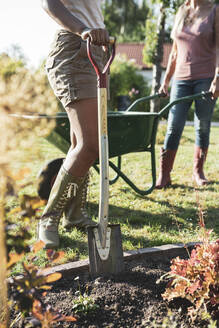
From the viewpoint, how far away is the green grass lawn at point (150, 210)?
6.86ft

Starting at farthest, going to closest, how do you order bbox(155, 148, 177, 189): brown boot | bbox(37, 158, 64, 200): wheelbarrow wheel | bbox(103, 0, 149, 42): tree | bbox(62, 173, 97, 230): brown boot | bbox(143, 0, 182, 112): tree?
bbox(103, 0, 149, 42): tree, bbox(143, 0, 182, 112): tree, bbox(155, 148, 177, 189): brown boot, bbox(37, 158, 64, 200): wheelbarrow wheel, bbox(62, 173, 97, 230): brown boot

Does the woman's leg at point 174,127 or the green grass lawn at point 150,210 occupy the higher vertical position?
the woman's leg at point 174,127

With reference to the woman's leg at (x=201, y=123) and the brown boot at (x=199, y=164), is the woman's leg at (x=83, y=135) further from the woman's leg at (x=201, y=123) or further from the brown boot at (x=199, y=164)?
the brown boot at (x=199, y=164)

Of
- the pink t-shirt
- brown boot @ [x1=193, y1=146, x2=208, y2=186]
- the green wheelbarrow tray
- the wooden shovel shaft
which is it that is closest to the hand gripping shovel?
the wooden shovel shaft

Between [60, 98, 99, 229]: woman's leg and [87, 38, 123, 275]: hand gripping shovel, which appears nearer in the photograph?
[87, 38, 123, 275]: hand gripping shovel

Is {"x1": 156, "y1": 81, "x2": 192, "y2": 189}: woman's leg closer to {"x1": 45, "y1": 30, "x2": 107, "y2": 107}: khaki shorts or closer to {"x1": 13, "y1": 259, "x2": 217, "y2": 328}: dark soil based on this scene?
{"x1": 45, "y1": 30, "x2": 107, "y2": 107}: khaki shorts

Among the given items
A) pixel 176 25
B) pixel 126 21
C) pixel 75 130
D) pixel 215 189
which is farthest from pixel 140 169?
pixel 126 21

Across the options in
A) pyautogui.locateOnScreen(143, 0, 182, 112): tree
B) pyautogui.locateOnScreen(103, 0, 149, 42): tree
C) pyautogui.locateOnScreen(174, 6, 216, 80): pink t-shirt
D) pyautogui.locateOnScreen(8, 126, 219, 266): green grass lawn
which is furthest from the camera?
pyautogui.locateOnScreen(103, 0, 149, 42): tree

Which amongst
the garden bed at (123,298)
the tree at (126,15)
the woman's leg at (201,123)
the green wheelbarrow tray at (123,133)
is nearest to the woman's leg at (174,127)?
the woman's leg at (201,123)

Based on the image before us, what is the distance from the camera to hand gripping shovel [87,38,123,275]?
64.1 inches

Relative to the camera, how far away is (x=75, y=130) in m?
1.98

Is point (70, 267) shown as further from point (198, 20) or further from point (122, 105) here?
point (122, 105)

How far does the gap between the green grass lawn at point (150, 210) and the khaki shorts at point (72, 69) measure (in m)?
0.33

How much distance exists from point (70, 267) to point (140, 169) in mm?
2717
